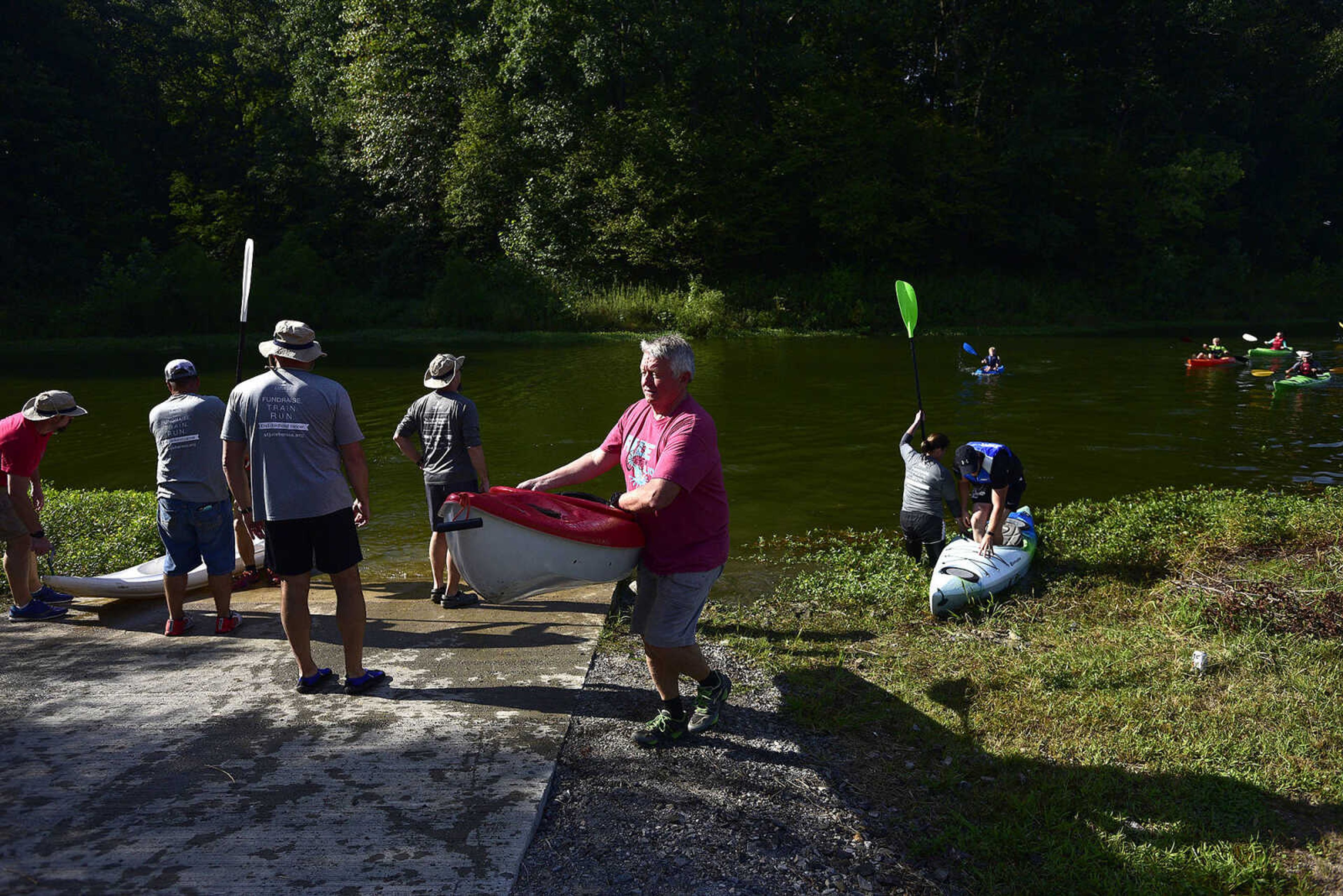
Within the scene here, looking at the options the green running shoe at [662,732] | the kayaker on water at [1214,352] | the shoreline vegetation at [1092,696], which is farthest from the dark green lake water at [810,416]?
the green running shoe at [662,732]

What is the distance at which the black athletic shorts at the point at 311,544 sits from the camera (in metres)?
4.52

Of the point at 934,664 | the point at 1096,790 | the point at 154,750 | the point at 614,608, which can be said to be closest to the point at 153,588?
the point at 154,750

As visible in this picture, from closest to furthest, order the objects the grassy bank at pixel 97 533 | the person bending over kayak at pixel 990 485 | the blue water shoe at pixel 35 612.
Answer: the blue water shoe at pixel 35 612 → the person bending over kayak at pixel 990 485 → the grassy bank at pixel 97 533

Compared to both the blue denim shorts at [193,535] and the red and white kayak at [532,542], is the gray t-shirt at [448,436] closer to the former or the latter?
the blue denim shorts at [193,535]

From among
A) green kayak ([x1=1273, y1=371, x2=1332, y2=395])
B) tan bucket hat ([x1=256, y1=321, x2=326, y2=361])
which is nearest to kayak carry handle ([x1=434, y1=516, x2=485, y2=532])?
tan bucket hat ([x1=256, y1=321, x2=326, y2=361])

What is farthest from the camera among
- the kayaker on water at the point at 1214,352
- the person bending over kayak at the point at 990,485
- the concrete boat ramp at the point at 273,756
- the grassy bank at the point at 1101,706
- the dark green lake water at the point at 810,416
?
the kayaker on water at the point at 1214,352

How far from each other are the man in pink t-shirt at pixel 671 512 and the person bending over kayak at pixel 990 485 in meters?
3.60

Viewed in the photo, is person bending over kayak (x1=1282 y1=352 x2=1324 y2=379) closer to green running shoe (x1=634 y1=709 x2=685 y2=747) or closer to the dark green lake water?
the dark green lake water

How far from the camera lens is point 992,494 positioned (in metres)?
7.70

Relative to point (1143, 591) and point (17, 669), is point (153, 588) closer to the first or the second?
point (17, 669)

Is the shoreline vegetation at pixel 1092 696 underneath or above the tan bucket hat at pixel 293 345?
underneath

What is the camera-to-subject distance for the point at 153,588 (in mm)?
Result: 6547

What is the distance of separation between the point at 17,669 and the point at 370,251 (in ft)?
129

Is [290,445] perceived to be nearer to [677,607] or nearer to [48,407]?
[677,607]
